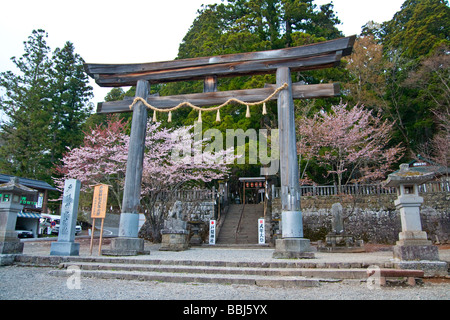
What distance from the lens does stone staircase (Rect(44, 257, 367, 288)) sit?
4980mm

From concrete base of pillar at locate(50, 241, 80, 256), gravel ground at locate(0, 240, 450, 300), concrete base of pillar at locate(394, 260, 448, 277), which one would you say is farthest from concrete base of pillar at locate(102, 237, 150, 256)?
concrete base of pillar at locate(394, 260, 448, 277)

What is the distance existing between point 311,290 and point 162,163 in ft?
41.3

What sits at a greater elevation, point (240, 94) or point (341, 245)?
point (240, 94)

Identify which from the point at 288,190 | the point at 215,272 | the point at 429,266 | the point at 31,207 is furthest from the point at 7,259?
the point at 31,207

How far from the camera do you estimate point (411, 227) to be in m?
5.93

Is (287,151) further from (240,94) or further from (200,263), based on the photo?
(200,263)

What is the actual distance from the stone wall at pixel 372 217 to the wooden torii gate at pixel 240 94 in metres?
7.16

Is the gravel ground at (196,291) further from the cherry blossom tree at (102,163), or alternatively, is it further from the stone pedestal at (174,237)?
the cherry blossom tree at (102,163)

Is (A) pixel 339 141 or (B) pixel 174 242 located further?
(A) pixel 339 141

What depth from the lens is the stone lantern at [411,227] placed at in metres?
5.60

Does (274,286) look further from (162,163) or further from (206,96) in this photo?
(162,163)

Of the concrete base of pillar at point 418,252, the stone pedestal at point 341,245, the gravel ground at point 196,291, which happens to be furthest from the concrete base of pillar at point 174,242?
the concrete base of pillar at point 418,252

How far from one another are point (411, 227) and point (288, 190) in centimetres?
273

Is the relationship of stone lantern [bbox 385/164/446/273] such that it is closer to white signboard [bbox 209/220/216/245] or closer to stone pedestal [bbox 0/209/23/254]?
stone pedestal [bbox 0/209/23/254]
